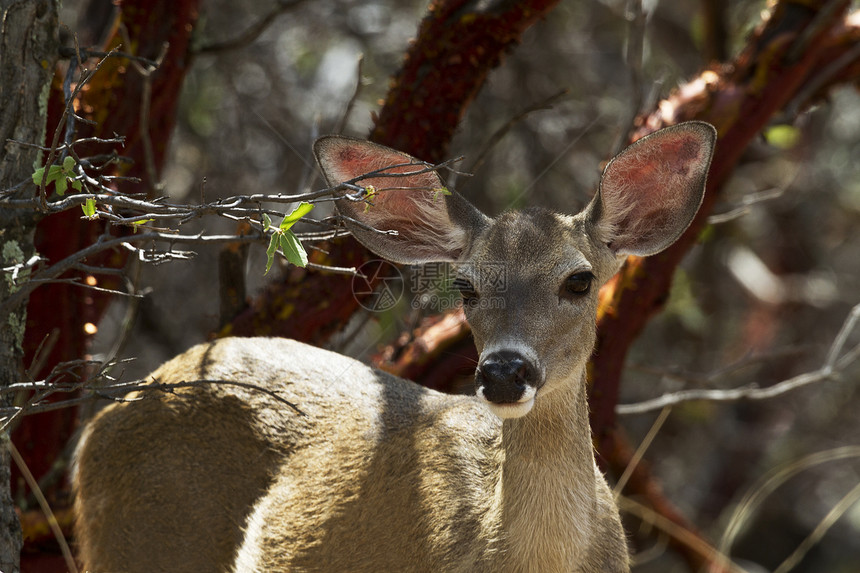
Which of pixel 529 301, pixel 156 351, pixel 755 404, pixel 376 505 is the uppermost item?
pixel 529 301

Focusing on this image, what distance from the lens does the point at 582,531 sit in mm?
3822

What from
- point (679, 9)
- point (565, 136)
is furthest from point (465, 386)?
point (679, 9)

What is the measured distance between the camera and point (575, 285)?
12.5ft

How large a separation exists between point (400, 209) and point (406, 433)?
0.97m

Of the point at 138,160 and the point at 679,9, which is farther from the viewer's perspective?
the point at 679,9

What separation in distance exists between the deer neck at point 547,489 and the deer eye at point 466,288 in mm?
485

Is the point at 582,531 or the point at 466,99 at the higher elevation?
the point at 466,99

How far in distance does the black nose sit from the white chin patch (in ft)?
0.04

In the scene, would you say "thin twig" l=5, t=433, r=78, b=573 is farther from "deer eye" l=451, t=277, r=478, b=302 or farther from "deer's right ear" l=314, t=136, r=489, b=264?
"deer eye" l=451, t=277, r=478, b=302

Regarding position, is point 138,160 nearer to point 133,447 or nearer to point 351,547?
point 133,447

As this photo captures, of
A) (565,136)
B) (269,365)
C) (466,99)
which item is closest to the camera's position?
(269,365)

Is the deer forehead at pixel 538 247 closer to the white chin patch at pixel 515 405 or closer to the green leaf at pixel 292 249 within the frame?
the white chin patch at pixel 515 405

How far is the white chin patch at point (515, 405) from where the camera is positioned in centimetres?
339

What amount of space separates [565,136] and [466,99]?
354 cm
